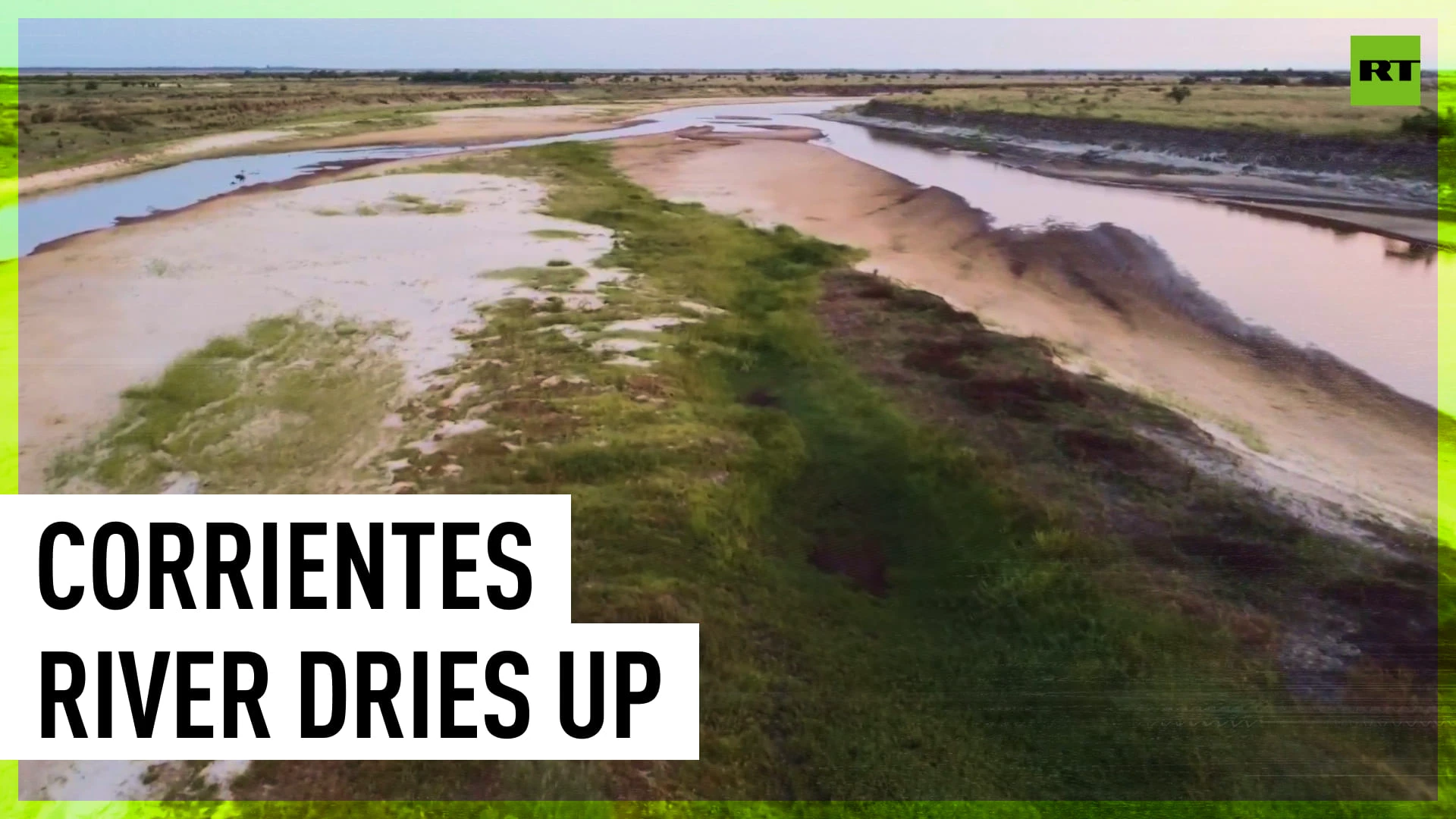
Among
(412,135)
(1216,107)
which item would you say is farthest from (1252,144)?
(412,135)

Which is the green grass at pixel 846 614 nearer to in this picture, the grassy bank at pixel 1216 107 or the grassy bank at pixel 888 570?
the grassy bank at pixel 888 570

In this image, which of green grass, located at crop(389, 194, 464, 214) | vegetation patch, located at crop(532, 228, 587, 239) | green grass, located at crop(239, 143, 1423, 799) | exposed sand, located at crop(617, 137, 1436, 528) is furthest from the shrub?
green grass, located at crop(389, 194, 464, 214)

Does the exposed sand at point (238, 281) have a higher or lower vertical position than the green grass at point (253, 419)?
higher

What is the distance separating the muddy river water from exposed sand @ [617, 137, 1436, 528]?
1567mm

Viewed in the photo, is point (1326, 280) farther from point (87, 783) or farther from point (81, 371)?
point (81, 371)

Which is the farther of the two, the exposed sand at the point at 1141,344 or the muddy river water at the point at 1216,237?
the muddy river water at the point at 1216,237

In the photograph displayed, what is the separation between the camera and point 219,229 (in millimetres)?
22609

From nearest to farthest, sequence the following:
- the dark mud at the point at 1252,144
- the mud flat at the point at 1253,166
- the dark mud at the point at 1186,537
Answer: the dark mud at the point at 1186,537
the mud flat at the point at 1253,166
the dark mud at the point at 1252,144

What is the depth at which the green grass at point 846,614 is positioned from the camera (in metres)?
7.27


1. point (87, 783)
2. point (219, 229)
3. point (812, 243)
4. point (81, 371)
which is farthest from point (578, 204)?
point (87, 783)

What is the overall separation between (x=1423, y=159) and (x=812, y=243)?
21945 millimetres

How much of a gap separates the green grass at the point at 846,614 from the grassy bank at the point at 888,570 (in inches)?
1.1

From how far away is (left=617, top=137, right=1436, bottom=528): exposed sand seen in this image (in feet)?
38.9

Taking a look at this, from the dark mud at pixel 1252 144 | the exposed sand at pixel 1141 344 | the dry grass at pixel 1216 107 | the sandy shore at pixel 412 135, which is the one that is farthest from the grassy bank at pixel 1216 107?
the sandy shore at pixel 412 135
